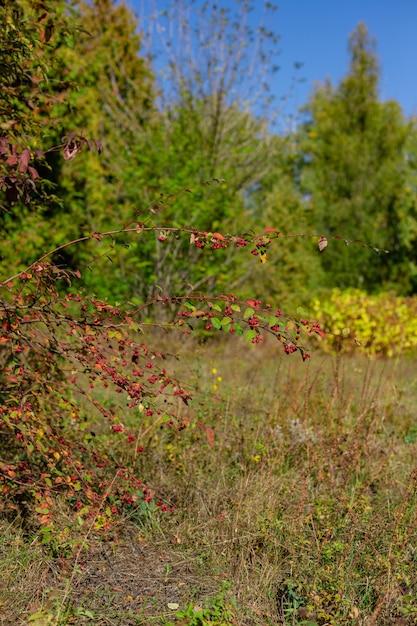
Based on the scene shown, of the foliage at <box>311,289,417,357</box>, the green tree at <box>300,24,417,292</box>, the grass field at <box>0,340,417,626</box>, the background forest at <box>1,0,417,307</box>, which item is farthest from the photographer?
the green tree at <box>300,24,417,292</box>

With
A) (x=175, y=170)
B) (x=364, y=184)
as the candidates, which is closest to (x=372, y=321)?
(x=175, y=170)

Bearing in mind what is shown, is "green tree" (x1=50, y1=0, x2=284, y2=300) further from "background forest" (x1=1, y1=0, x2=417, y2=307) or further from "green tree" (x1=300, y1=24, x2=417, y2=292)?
"green tree" (x1=300, y1=24, x2=417, y2=292)

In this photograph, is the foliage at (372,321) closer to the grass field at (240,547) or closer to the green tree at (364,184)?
the green tree at (364,184)

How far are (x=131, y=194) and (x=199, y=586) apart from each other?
19.5 ft

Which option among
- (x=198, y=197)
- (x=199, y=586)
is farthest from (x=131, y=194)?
(x=199, y=586)

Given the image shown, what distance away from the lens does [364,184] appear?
1675cm

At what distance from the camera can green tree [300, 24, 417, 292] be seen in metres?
15.9

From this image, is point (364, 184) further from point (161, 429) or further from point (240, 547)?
point (240, 547)

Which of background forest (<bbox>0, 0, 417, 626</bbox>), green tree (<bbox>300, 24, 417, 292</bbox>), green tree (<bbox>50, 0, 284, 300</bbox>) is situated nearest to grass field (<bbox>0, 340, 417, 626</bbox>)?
background forest (<bbox>0, 0, 417, 626</bbox>)

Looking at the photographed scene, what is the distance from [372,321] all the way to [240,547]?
7093 millimetres

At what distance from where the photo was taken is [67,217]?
286 inches

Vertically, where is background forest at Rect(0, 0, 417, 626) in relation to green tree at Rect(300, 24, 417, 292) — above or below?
below

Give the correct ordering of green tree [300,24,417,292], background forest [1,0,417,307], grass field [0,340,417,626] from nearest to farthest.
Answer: grass field [0,340,417,626]
background forest [1,0,417,307]
green tree [300,24,417,292]

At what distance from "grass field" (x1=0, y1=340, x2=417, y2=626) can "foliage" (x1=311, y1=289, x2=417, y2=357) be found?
18.1ft
